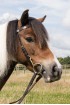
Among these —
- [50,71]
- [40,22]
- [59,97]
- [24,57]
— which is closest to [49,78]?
[50,71]

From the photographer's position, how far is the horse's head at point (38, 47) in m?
5.77

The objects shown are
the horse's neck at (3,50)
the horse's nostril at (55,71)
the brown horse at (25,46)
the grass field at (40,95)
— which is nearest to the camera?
the horse's nostril at (55,71)

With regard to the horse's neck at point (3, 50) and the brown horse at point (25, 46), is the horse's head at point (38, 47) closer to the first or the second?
the brown horse at point (25, 46)

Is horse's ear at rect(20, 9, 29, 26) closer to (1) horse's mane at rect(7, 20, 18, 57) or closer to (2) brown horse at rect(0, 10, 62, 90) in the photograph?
(2) brown horse at rect(0, 10, 62, 90)

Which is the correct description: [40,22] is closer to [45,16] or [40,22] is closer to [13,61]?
[45,16]

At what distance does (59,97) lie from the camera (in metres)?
13.5

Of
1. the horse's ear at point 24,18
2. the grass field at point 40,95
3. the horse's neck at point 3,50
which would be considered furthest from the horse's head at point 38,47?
the grass field at point 40,95

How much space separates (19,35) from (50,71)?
0.84 meters

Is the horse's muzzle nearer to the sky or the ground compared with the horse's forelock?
nearer to the ground

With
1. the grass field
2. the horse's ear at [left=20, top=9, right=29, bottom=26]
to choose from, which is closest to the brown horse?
the horse's ear at [left=20, top=9, right=29, bottom=26]

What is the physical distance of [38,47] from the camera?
19.5 ft

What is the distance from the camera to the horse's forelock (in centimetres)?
589

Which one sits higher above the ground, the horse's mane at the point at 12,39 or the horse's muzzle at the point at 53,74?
the horse's mane at the point at 12,39

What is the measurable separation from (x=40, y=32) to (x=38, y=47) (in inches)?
9.7
